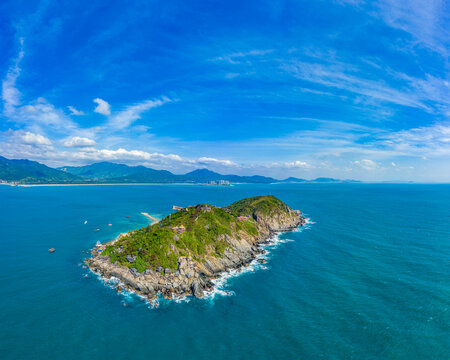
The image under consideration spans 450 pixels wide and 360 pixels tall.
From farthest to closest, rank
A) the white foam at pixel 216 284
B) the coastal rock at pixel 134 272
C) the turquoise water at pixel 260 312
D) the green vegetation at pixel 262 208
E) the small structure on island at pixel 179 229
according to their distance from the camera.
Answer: the green vegetation at pixel 262 208, the small structure on island at pixel 179 229, the coastal rock at pixel 134 272, the white foam at pixel 216 284, the turquoise water at pixel 260 312

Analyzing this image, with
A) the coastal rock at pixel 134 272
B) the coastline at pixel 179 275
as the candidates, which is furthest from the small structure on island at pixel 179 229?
the coastal rock at pixel 134 272

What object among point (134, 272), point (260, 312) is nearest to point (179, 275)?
point (134, 272)

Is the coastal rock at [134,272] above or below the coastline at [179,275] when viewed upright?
above

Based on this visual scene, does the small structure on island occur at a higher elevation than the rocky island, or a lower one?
higher

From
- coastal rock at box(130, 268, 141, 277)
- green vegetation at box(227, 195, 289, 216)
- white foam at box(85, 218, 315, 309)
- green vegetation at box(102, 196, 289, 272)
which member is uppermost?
green vegetation at box(227, 195, 289, 216)

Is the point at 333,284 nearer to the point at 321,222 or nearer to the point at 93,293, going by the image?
the point at 93,293

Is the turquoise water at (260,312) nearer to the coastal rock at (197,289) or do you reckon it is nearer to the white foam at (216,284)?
the white foam at (216,284)

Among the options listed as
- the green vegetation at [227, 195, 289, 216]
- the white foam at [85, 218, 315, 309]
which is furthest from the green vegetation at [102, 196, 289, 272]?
the green vegetation at [227, 195, 289, 216]

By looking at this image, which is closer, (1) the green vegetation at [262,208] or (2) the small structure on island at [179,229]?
(2) the small structure on island at [179,229]

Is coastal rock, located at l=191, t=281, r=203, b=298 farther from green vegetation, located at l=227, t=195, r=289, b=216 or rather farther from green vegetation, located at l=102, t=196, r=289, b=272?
green vegetation, located at l=227, t=195, r=289, b=216
